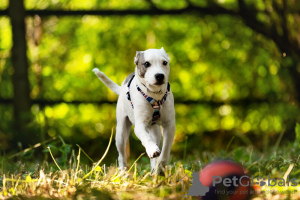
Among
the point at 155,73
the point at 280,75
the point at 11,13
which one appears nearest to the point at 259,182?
the point at 155,73

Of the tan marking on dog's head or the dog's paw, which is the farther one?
the tan marking on dog's head

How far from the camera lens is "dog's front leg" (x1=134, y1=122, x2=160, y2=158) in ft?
8.79

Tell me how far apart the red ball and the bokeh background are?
297 centimetres

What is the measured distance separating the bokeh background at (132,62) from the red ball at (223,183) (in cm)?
297

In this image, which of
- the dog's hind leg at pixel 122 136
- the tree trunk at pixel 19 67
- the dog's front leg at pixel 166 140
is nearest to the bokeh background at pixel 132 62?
the tree trunk at pixel 19 67

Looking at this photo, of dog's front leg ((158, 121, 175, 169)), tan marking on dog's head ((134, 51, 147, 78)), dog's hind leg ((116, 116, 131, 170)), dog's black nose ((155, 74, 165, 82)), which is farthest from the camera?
dog's hind leg ((116, 116, 131, 170))

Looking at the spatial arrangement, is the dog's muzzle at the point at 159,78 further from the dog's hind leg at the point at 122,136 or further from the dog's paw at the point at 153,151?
the dog's hind leg at the point at 122,136

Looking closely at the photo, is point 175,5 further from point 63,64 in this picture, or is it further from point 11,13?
point 11,13

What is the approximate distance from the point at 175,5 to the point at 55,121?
2.19 metres

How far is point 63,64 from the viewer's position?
18.3 ft

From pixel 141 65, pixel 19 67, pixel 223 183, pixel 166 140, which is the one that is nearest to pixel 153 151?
pixel 166 140

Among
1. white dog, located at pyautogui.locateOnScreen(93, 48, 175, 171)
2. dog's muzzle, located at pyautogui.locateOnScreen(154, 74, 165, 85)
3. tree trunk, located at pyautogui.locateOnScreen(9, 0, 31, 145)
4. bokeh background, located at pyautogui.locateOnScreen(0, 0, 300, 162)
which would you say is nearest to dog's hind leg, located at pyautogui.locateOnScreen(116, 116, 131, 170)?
white dog, located at pyautogui.locateOnScreen(93, 48, 175, 171)

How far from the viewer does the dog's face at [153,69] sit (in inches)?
111

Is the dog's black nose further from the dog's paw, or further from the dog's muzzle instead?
the dog's paw
